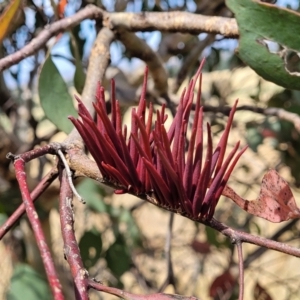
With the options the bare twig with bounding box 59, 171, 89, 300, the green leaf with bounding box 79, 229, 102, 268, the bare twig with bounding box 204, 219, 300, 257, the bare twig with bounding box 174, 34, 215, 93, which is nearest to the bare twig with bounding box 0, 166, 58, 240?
the bare twig with bounding box 59, 171, 89, 300

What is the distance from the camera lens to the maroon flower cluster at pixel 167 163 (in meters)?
0.30

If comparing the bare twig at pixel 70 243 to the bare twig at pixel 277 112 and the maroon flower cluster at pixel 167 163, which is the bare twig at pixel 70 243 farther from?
the bare twig at pixel 277 112

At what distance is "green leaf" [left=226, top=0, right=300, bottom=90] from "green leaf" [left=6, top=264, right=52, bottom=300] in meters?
0.38

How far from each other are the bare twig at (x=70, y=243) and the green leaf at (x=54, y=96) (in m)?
0.21

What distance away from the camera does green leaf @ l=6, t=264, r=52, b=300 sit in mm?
595

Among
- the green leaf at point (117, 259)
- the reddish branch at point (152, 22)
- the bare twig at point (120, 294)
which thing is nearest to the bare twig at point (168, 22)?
the reddish branch at point (152, 22)

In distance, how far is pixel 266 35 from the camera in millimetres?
389

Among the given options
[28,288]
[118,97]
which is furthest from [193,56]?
[28,288]

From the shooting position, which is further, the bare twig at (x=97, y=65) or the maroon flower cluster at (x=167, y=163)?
the bare twig at (x=97, y=65)

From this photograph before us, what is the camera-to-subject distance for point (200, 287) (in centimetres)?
192

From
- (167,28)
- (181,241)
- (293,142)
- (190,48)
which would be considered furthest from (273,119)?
(181,241)

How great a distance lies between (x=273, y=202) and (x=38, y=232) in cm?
17

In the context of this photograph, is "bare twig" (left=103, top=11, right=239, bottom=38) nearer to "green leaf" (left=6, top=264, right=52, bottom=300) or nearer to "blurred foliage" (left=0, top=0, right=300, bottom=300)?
"blurred foliage" (left=0, top=0, right=300, bottom=300)

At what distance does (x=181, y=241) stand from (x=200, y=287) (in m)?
0.19
